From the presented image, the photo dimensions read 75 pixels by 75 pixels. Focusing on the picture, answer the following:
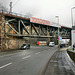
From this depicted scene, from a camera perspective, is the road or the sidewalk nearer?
the sidewalk

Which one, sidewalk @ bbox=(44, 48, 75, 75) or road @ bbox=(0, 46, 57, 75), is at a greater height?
sidewalk @ bbox=(44, 48, 75, 75)

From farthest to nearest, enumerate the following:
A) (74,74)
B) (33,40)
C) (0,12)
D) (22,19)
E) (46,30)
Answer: (33,40) < (46,30) < (22,19) < (0,12) < (74,74)

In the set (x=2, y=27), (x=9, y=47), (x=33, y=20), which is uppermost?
(x=33, y=20)

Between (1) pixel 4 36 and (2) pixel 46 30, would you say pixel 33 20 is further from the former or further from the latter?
(2) pixel 46 30

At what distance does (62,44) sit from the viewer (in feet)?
155

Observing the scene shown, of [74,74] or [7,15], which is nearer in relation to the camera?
[74,74]

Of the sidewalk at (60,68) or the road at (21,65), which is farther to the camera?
the road at (21,65)

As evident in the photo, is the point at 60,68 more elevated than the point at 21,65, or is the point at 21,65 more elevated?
the point at 60,68

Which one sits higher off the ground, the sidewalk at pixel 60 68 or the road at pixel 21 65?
the sidewalk at pixel 60 68

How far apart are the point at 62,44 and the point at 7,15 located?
1057 inches

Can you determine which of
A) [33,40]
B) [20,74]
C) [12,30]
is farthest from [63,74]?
[33,40]

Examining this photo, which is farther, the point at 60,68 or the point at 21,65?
the point at 21,65

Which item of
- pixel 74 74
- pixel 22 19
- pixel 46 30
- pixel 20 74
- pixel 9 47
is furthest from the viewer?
pixel 46 30

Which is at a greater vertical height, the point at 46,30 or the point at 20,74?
the point at 46,30
